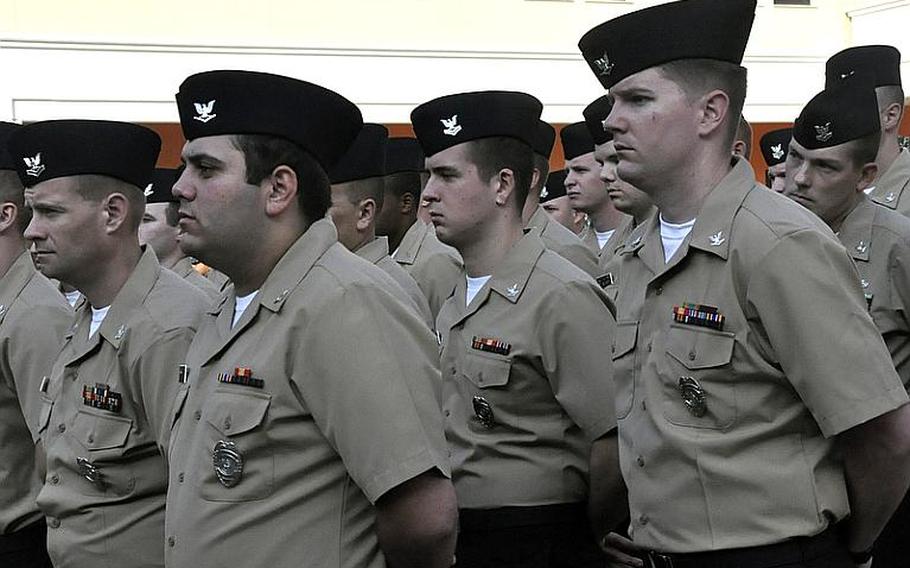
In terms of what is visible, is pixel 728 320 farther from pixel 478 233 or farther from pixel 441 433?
pixel 478 233

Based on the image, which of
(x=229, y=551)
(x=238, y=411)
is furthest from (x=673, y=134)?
(x=229, y=551)

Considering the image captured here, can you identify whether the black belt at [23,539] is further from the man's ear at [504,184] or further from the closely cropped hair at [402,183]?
the closely cropped hair at [402,183]

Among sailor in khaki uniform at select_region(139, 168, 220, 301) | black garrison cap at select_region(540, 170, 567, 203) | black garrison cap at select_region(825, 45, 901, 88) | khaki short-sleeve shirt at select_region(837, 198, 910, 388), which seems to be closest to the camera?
khaki short-sleeve shirt at select_region(837, 198, 910, 388)

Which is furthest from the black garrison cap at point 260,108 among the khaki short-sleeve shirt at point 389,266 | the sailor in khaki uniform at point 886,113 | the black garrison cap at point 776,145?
the black garrison cap at point 776,145

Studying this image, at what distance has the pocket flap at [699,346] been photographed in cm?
304

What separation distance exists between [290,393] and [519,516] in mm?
1576

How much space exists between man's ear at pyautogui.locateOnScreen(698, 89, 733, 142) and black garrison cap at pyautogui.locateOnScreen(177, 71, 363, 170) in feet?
3.00

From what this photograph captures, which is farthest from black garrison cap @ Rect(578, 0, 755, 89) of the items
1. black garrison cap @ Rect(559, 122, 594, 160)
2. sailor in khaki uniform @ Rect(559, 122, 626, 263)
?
black garrison cap @ Rect(559, 122, 594, 160)

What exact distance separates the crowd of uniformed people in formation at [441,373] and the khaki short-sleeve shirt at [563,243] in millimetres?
2374

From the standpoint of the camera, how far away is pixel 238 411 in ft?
9.80

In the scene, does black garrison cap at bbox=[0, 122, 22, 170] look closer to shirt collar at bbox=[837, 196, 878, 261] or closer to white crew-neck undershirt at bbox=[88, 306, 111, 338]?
white crew-neck undershirt at bbox=[88, 306, 111, 338]

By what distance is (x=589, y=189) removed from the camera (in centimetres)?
795

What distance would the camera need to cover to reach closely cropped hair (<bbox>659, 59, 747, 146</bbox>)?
129 inches

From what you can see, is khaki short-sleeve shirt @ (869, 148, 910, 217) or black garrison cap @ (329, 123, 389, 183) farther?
khaki short-sleeve shirt @ (869, 148, 910, 217)
